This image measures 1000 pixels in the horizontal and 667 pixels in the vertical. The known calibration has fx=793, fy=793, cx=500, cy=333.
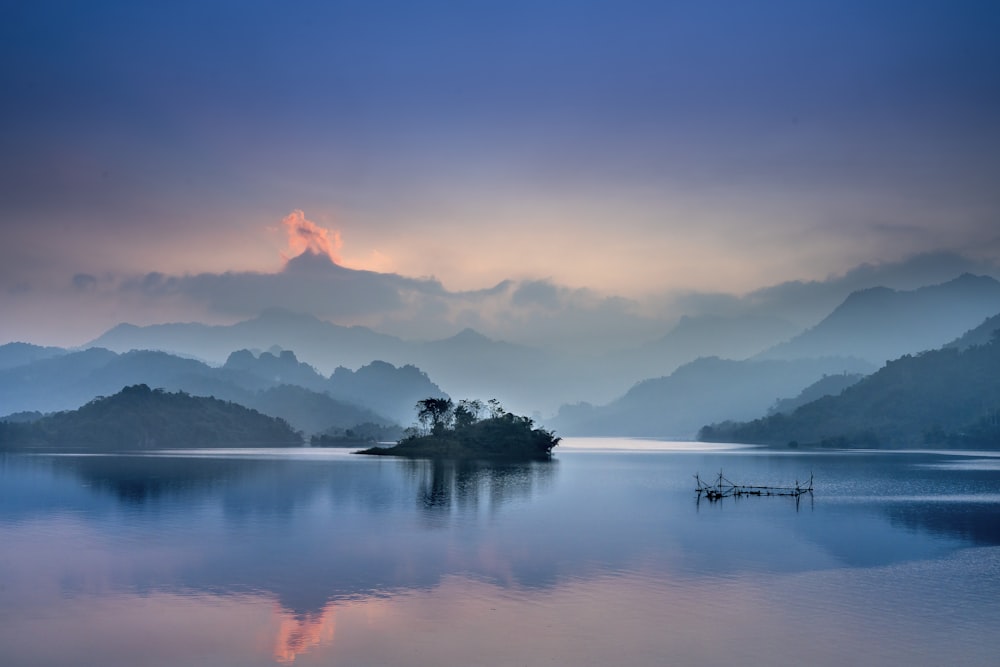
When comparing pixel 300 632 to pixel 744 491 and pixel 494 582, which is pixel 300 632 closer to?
pixel 494 582

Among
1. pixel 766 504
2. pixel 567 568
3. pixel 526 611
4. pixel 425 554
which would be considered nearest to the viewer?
pixel 526 611

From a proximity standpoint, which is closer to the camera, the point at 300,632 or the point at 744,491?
the point at 300,632

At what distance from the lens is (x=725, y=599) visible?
40875mm

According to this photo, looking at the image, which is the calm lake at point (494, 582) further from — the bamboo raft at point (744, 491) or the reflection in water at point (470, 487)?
the bamboo raft at point (744, 491)

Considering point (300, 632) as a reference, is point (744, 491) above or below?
above

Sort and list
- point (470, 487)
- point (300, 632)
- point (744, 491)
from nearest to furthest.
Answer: point (300, 632)
point (744, 491)
point (470, 487)

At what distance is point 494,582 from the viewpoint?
45.0 m

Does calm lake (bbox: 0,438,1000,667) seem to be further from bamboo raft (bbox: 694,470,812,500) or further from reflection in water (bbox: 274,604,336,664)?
bamboo raft (bbox: 694,470,812,500)

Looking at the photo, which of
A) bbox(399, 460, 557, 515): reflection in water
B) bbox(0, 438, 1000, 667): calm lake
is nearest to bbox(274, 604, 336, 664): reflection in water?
bbox(0, 438, 1000, 667): calm lake

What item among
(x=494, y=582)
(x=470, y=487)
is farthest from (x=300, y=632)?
(x=470, y=487)

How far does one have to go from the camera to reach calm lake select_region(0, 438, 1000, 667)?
32062 mm

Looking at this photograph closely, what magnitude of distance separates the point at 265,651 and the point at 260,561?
21.2 meters

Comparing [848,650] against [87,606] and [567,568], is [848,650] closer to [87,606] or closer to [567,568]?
[567,568]

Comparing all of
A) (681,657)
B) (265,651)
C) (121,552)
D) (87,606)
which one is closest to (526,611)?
(681,657)
